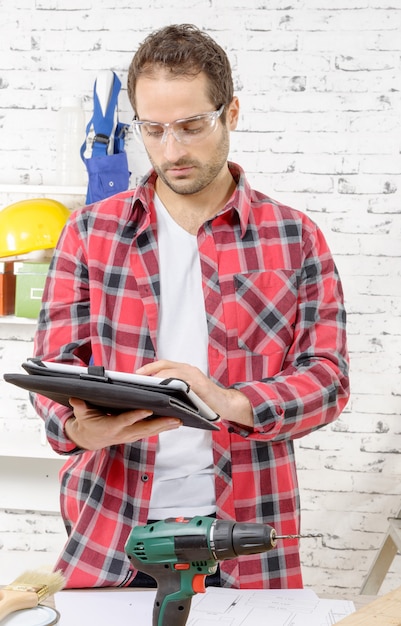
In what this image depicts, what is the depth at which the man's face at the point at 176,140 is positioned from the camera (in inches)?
65.1

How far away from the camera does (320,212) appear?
3379 millimetres

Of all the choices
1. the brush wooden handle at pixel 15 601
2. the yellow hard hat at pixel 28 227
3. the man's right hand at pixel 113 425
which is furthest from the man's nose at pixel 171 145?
the yellow hard hat at pixel 28 227

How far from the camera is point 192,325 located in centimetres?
169

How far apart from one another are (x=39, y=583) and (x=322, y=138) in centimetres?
245

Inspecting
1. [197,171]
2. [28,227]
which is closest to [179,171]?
[197,171]

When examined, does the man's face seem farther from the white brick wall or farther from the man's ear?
the white brick wall

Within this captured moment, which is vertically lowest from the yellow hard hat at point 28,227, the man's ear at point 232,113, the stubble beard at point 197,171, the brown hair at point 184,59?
the yellow hard hat at point 28,227

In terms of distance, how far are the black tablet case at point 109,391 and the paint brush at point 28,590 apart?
27cm

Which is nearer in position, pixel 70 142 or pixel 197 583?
pixel 197 583

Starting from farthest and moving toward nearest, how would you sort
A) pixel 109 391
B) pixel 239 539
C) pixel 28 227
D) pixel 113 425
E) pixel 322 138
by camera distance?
pixel 322 138 < pixel 28 227 < pixel 113 425 < pixel 109 391 < pixel 239 539

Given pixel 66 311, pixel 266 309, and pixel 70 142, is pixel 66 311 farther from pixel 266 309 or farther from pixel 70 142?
pixel 70 142

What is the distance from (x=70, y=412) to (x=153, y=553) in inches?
16.7

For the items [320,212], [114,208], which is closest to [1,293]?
[320,212]

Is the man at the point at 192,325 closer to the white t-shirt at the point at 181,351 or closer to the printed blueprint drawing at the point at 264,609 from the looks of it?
the white t-shirt at the point at 181,351
